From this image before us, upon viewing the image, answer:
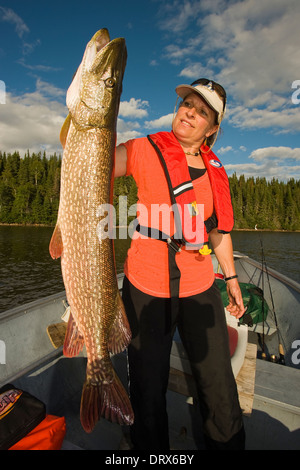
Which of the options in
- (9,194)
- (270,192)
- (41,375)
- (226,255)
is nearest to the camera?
(226,255)

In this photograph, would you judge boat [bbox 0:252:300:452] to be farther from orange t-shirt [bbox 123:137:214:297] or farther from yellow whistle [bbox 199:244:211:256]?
yellow whistle [bbox 199:244:211:256]

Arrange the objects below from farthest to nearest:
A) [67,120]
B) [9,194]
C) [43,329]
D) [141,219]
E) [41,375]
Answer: [9,194] < [43,329] < [41,375] < [141,219] < [67,120]

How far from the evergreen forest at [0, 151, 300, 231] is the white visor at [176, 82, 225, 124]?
50598mm

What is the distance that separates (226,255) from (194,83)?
5.20ft

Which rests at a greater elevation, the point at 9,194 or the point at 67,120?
the point at 9,194

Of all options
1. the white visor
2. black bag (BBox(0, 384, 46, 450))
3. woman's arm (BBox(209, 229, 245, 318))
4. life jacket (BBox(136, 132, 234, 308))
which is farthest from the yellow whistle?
black bag (BBox(0, 384, 46, 450))

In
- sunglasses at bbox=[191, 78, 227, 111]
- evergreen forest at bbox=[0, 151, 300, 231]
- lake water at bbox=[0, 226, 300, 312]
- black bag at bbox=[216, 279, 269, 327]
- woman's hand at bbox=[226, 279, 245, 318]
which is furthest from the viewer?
evergreen forest at bbox=[0, 151, 300, 231]

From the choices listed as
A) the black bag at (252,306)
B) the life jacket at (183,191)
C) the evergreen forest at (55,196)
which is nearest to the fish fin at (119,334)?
the life jacket at (183,191)

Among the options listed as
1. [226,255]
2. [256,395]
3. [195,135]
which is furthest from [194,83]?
[256,395]

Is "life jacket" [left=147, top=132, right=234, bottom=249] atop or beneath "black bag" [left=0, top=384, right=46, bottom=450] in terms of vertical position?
atop

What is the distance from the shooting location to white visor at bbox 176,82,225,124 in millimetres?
2045

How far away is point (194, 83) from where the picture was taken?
7.22ft

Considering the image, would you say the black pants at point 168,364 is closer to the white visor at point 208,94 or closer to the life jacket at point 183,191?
the life jacket at point 183,191
